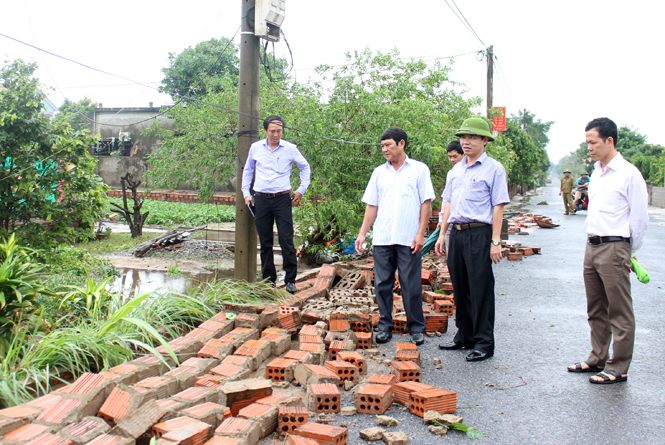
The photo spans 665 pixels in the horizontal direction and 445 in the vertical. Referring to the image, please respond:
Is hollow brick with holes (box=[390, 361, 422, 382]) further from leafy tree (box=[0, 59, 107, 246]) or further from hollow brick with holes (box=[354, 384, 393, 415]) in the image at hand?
leafy tree (box=[0, 59, 107, 246])

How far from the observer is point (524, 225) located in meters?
18.1

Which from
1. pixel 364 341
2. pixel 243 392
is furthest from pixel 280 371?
pixel 364 341

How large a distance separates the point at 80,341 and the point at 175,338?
912mm

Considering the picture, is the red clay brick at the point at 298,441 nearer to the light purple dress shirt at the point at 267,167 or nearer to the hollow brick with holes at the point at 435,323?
the hollow brick with holes at the point at 435,323

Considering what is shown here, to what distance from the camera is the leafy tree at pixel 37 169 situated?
20.8 feet

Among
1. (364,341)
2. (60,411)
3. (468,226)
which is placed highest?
(468,226)

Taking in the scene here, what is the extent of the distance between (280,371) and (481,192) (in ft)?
7.55

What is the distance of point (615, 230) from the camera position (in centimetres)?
402

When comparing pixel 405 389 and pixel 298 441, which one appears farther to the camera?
pixel 405 389

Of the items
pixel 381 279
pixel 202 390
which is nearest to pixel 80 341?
pixel 202 390

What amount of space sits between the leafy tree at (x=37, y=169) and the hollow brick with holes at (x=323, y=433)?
16.3ft

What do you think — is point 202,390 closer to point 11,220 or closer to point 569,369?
point 569,369

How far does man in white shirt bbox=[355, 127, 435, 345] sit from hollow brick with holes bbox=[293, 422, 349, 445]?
82.7 inches

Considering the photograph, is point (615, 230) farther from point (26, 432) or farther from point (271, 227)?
point (26, 432)
